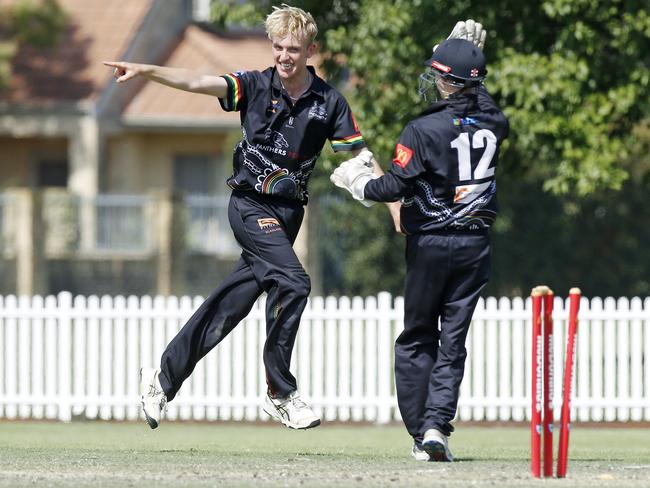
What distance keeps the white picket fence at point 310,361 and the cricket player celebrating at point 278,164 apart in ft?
21.9

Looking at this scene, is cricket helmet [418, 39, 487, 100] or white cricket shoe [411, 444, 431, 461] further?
white cricket shoe [411, 444, 431, 461]

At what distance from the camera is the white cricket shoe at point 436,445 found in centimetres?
719

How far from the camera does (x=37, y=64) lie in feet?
86.8

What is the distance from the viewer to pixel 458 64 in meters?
7.30

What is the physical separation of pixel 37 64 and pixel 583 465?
2073cm

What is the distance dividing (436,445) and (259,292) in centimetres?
130

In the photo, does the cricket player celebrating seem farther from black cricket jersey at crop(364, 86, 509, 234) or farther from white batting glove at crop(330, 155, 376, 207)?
black cricket jersey at crop(364, 86, 509, 234)

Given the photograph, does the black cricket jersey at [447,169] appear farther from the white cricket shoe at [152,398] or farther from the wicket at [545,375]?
the white cricket shoe at [152,398]

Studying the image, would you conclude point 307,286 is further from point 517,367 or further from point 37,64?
point 37,64

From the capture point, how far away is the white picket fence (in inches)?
567

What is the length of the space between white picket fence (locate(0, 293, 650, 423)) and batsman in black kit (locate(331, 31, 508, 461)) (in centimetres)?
682

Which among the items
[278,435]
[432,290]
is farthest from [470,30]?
[278,435]

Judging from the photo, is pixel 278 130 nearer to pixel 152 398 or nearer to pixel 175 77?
pixel 175 77

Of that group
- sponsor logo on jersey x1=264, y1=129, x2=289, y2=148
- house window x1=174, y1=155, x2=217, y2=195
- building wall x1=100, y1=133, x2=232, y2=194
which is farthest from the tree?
sponsor logo on jersey x1=264, y1=129, x2=289, y2=148
